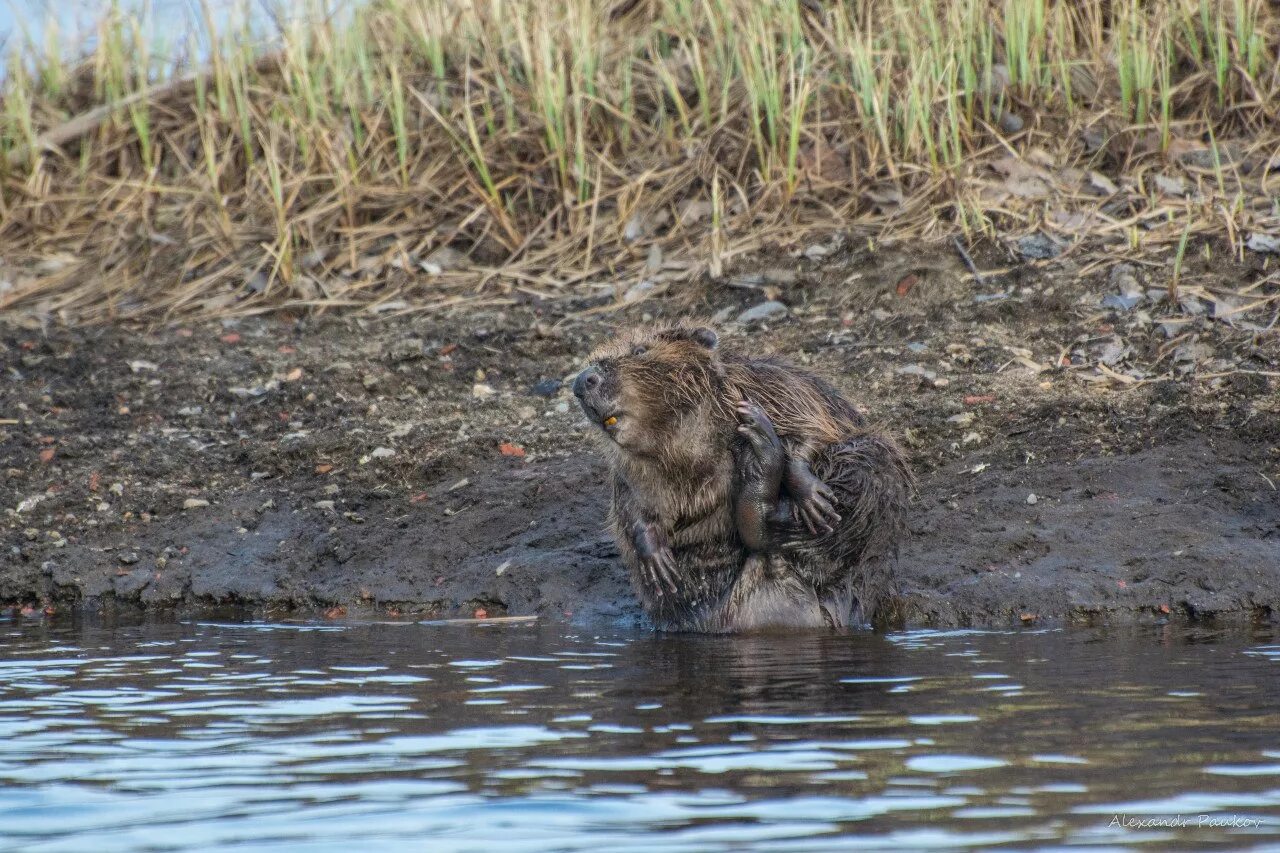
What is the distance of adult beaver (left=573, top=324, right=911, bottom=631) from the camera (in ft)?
15.9

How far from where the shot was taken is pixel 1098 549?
5348mm

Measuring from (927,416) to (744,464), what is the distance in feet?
5.51

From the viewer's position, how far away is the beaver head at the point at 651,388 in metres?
4.93

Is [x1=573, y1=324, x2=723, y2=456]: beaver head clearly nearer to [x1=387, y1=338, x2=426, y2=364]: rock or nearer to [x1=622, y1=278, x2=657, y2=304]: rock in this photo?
[x1=387, y1=338, x2=426, y2=364]: rock

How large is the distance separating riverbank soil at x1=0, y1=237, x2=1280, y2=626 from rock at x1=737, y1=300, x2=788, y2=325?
1 cm

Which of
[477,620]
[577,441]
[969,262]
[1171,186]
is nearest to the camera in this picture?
[477,620]

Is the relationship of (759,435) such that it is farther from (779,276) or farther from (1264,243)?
(1264,243)

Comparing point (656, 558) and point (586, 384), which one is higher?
point (586, 384)

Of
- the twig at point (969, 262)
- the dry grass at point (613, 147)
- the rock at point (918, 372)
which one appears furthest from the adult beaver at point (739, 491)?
the dry grass at point (613, 147)

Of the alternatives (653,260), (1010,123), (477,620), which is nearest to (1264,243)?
(1010,123)

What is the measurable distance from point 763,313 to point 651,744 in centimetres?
446

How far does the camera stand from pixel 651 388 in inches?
197

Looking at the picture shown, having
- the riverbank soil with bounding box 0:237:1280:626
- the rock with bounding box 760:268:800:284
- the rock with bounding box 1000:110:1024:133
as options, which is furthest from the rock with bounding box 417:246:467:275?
the rock with bounding box 1000:110:1024:133

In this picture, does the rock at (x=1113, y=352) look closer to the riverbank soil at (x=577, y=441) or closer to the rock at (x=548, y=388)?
the riverbank soil at (x=577, y=441)
